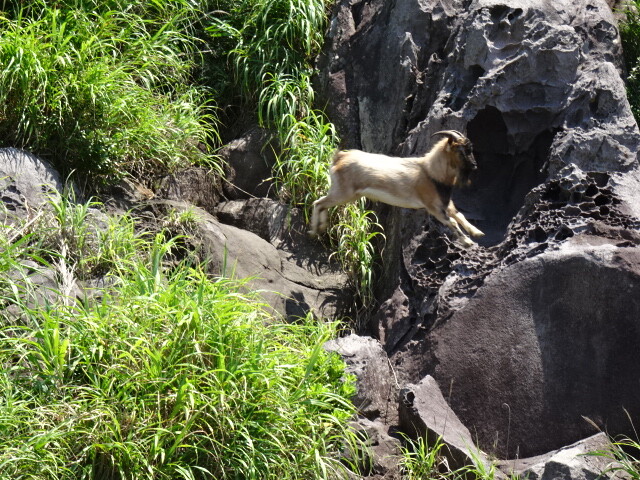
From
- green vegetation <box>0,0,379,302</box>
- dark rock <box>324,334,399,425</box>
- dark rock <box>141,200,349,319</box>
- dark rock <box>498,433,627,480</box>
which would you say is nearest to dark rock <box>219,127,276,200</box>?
green vegetation <box>0,0,379,302</box>

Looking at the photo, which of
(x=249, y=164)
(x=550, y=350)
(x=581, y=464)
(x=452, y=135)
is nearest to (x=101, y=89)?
(x=249, y=164)

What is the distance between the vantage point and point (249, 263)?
8961mm

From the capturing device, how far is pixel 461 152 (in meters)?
8.09

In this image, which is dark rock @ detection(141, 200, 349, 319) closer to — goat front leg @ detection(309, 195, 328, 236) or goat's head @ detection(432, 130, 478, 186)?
goat front leg @ detection(309, 195, 328, 236)

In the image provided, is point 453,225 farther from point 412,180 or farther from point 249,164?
point 249,164

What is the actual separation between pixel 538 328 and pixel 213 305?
280cm

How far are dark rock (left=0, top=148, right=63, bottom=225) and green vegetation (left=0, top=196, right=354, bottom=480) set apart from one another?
1261 mm

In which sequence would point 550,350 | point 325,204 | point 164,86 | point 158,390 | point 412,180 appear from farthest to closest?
point 164,86, point 325,204, point 412,180, point 550,350, point 158,390

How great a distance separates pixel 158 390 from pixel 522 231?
3.61 m

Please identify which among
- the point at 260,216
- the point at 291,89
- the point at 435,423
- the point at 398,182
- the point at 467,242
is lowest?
the point at 435,423

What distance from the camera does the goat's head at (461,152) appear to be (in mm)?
8086

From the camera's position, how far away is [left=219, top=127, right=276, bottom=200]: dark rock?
1045cm

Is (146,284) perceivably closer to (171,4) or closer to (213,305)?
(213,305)

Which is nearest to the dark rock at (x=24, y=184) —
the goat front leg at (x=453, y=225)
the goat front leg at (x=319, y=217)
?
the goat front leg at (x=319, y=217)
